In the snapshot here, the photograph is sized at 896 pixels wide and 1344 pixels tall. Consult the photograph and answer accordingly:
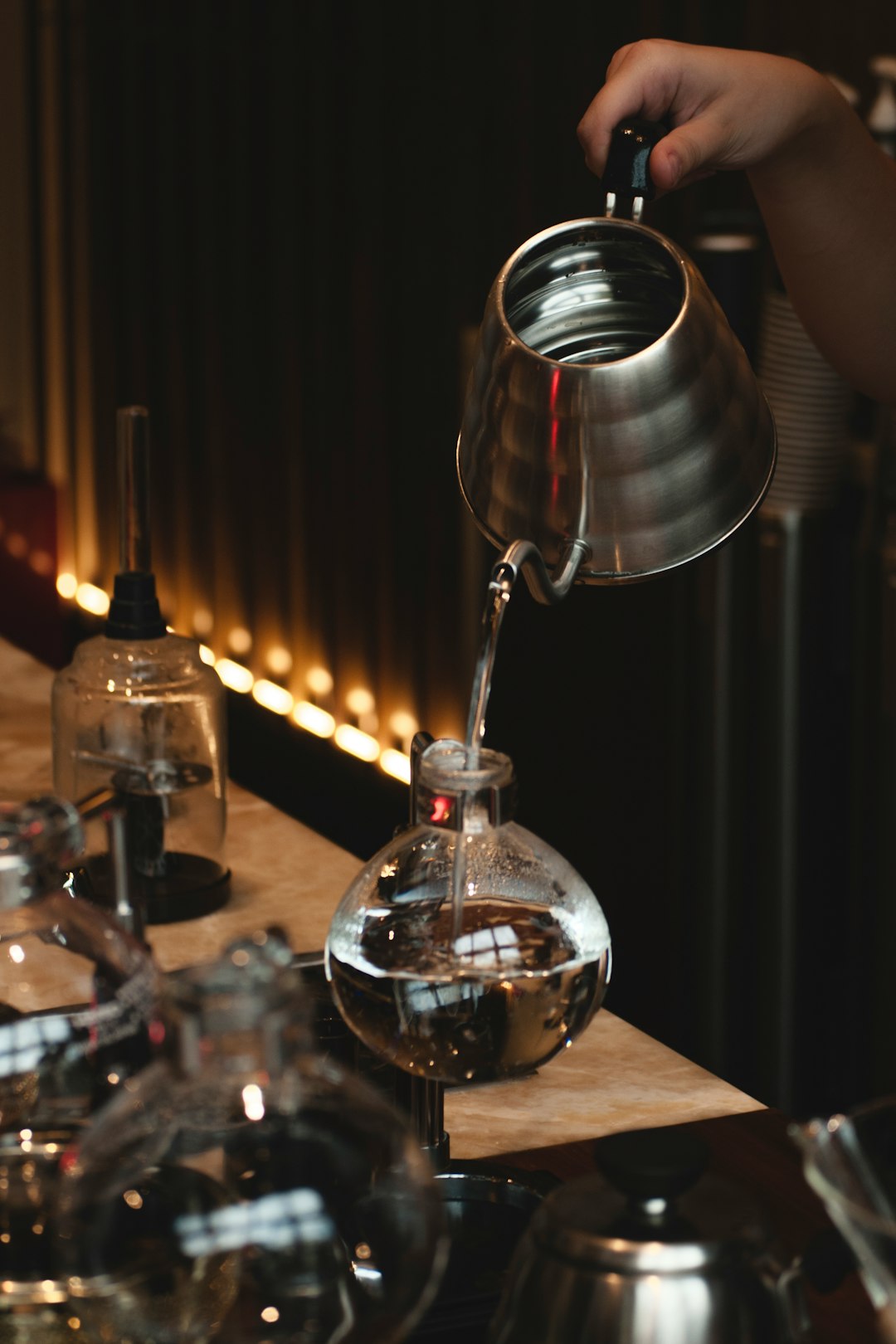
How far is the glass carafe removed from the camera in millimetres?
556

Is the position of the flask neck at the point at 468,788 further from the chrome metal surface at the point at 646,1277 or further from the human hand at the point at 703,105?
the human hand at the point at 703,105

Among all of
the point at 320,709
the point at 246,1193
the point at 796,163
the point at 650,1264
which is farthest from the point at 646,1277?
the point at 320,709

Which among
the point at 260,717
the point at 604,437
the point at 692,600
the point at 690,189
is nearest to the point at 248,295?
the point at 260,717

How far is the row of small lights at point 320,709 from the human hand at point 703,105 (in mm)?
2497

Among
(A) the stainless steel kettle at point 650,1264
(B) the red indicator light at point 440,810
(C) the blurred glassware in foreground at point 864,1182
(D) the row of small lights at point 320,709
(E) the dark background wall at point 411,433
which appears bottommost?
(D) the row of small lights at point 320,709

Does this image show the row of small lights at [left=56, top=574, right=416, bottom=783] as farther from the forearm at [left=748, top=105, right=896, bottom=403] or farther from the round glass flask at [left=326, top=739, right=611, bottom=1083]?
the round glass flask at [left=326, top=739, right=611, bottom=1083]

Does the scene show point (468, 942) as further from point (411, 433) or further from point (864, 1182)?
point (411, 433)

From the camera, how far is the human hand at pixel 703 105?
1080 millimetres

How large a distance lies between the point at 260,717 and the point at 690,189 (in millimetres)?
1973

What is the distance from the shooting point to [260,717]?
429 cm

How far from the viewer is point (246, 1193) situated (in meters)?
0.57

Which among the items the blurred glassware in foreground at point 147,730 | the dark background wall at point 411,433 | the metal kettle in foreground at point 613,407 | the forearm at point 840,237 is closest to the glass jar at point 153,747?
the blurred glassware in foreground at point 147,730

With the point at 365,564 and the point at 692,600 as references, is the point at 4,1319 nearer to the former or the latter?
the point at 692,600

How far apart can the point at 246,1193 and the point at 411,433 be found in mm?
3120
